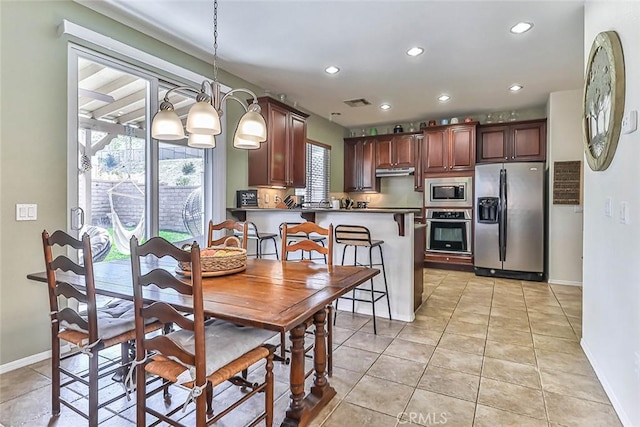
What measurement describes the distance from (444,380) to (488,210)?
12.2ft

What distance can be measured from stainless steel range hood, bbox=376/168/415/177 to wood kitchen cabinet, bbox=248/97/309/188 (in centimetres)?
232

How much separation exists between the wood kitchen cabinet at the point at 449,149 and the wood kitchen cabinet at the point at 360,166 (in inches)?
42.2

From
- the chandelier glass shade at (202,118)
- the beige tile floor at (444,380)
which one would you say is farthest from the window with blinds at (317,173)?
the chandelier glass shade at (202,118)

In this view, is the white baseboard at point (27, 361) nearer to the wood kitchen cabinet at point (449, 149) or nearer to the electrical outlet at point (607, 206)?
the electrical outlet at point (607, 206)

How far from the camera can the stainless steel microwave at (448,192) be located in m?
5.71

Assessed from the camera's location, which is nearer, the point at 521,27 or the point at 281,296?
the point at 281,296

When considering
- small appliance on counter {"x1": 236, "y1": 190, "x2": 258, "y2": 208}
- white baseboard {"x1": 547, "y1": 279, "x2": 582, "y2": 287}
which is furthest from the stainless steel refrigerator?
small appliance on counter {"x1": 236, "y1": 190, "x2": 258, "y2": 208}

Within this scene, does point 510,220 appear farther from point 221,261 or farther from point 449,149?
point 221,261

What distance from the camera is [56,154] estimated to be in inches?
103

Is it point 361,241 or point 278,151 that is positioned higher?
point 278,151

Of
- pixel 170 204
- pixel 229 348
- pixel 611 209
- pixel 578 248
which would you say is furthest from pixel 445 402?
pixel 578 248

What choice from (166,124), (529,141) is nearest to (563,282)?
(529,141)

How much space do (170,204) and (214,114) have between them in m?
1.93

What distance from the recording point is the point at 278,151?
14.9 feet
